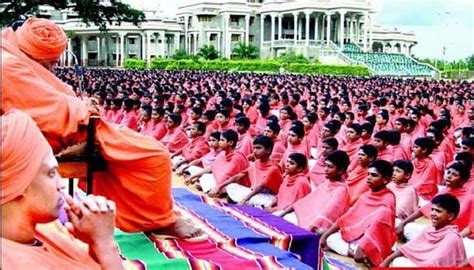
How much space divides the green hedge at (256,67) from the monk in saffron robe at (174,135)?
2821 cm

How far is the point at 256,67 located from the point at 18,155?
125 feet

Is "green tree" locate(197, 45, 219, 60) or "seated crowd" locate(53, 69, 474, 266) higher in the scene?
"green tree" locate(197, 45, 219, 60)

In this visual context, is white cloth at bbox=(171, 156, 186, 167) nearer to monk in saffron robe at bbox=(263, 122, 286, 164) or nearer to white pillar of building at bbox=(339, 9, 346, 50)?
monk in saffron robe at bbox=(263, 122, 286, 164)

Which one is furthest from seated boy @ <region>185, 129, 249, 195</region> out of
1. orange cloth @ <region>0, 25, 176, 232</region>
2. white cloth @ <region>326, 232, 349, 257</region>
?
orange cloth @ <region>0, 25, 176, 232</region>

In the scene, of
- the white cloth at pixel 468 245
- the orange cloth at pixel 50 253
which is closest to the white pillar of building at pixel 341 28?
the white cloth at pixel 468 245

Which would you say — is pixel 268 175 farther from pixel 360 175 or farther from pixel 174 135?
pixel 174 135

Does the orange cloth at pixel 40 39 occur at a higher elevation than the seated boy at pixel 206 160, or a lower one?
higher

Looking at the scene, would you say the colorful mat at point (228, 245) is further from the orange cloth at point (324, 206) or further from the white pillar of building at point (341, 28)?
the white pillar of building at point (341, 28)

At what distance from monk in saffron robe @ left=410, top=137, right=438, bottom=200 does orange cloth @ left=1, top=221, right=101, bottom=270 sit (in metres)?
5.03

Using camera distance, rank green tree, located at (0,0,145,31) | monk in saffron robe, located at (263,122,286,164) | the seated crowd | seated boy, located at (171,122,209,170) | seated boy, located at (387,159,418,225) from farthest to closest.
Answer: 1. green tree, located at (0,0,145,31)
2. seated boy, located at (171,122,209,170)
3. monk in saffron robe, located at (263,122,286,164)
4. seated boy, located at (387,159,418,225)
5. the seated crowd

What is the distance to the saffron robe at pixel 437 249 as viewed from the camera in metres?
4.26

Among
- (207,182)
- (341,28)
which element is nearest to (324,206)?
(207,182)

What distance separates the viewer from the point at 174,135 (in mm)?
9438

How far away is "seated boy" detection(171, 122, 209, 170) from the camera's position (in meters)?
8.70
